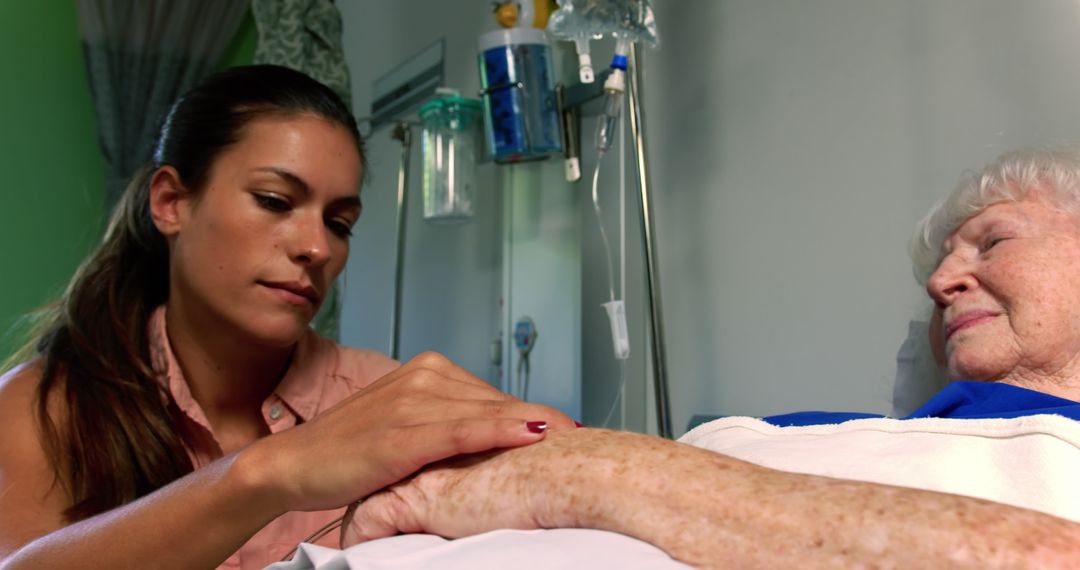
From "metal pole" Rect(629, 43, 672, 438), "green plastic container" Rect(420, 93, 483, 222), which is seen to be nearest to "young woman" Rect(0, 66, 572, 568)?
"metal pole" Rect(629, 43, 672, 438)

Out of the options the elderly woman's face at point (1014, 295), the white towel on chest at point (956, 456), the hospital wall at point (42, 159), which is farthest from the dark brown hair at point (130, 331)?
the hospital wall at point (42, 159)

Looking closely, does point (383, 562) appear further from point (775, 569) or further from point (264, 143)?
point (264, 143)

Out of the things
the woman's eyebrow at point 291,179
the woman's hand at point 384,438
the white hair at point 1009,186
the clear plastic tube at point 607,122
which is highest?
the clear plastic tube at point 607,122

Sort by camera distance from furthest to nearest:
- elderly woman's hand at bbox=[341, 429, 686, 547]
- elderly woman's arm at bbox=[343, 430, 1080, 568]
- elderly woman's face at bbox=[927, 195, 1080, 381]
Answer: elderly woman's face at bbox=[927, 195, 1080, 381] → elderly woman's hand at bbox=[341, 429, 686, 547] → elderly woman's arm at bbox=[343, 430, 1080, 568]

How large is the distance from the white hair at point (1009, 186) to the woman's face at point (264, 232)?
0.92 m

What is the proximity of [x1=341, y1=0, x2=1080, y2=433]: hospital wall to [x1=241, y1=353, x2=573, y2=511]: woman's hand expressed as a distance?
37.5 inches

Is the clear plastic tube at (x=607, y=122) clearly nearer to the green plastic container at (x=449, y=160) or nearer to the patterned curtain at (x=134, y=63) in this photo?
the green plastic container at (x=449, y=160)

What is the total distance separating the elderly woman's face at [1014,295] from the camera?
1038 millimetres

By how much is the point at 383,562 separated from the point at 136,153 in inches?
114

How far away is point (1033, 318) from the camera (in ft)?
3.42

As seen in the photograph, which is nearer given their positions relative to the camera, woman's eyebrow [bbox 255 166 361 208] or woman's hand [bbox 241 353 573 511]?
woman's hand [bbox 241 353 573 511]

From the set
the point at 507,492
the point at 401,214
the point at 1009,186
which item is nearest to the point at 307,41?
the point at 401,214

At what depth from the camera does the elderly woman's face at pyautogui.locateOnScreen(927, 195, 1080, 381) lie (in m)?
1.04

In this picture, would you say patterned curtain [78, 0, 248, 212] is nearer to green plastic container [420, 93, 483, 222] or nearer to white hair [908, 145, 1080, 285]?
green plastic container [420, 93, 483, 222]
